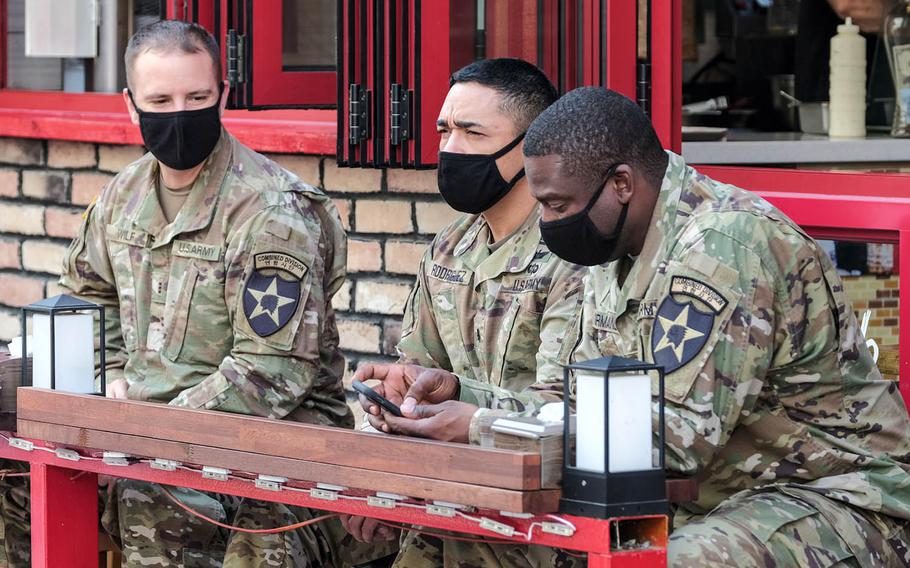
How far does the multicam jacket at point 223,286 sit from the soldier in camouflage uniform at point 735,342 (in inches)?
35.1

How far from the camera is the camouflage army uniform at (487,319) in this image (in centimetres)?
325

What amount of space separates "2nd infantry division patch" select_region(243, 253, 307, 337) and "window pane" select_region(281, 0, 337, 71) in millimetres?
1187

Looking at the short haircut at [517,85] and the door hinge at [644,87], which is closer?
the short haircut at [517,85]

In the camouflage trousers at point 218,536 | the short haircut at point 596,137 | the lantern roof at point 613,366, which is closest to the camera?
the lantern roof at point 613,366

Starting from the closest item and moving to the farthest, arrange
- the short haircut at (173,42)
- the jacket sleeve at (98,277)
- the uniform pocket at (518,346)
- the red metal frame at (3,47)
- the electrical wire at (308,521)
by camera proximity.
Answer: the electrical wire at (308,521) → the uniform pocket at (518,346) → the short haircut at (173,42) → the jacket sleeve at (98,277) → the red metal frame at (3,47)

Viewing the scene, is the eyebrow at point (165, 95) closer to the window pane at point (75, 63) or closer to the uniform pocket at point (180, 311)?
the uniform pocket at point (180, 311)

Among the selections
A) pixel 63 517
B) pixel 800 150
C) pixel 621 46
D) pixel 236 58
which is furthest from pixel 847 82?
pixel 63 517

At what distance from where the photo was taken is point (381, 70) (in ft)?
14.4

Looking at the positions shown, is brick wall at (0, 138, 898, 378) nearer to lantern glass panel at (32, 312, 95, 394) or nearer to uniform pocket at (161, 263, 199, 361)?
uniform pocket at (161, 263, 199, 361)

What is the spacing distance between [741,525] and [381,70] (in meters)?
2.02

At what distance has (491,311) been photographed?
3.49 m

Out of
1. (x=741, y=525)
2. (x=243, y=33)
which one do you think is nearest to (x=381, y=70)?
(x=243, y=33)

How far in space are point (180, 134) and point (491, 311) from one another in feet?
3.00

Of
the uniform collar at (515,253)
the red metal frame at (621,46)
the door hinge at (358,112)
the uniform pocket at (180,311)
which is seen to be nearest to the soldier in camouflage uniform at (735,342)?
the uniform collar at (515,253)
